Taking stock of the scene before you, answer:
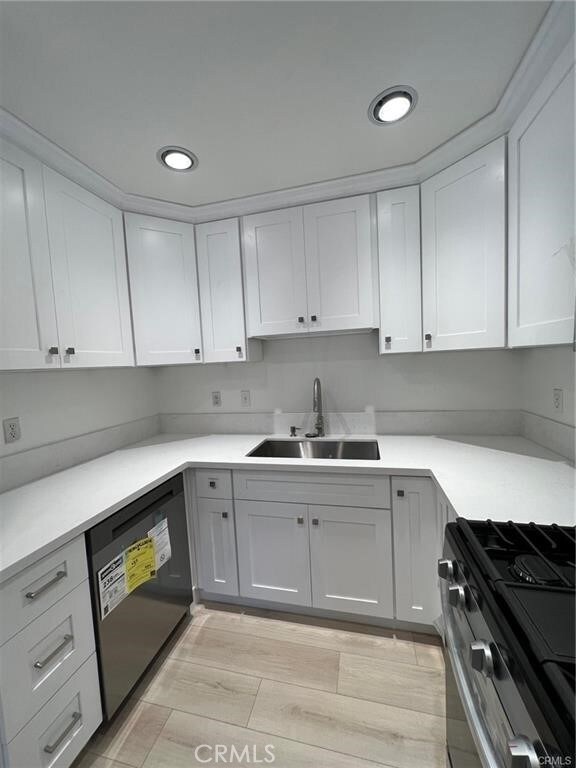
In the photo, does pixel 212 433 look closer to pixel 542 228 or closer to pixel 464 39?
pixel 542 228

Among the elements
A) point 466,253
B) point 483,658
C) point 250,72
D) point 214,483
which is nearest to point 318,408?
point 214,483

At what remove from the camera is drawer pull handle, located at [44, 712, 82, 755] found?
0.94 meters

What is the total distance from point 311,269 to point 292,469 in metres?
1.16

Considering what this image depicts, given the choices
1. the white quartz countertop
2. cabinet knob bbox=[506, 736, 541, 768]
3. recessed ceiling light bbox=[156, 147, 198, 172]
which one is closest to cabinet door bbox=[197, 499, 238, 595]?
the white quartz countertop

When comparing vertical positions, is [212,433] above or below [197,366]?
below

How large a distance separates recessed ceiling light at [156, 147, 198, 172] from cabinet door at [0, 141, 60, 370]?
52 cm

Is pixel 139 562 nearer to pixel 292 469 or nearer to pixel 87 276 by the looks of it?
pixel 292 469

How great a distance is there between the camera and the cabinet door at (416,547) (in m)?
1.43

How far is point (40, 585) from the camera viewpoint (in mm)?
942

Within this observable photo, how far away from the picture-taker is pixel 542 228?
3.64 feet

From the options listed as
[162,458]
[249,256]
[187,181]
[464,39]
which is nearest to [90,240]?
[187,181]

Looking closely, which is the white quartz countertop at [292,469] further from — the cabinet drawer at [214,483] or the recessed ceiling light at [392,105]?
the recessed ceiling light at [392,105]

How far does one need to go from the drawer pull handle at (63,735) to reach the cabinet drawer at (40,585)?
0.42 m

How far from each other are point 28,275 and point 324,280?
4.63 ft
